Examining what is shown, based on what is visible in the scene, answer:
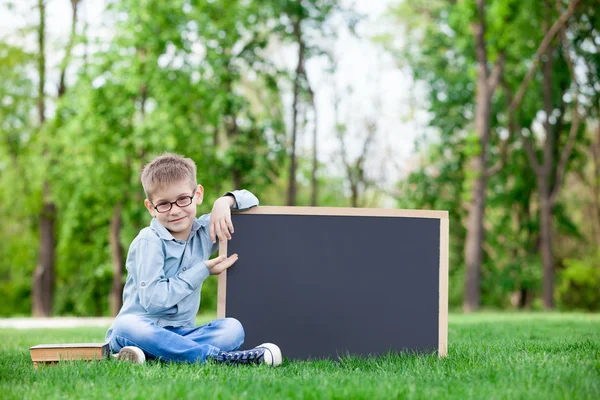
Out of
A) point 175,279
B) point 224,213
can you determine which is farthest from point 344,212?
point 175,279

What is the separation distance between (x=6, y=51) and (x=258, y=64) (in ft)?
23.0

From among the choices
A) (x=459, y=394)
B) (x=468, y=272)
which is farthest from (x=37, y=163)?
(x=459, y=394)

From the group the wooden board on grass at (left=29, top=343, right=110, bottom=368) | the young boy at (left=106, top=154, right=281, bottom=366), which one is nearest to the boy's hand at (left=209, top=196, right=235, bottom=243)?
the young boy at (left=106, top=154, right=281, bottom=366)

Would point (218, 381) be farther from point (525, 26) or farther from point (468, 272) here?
point (525, 26)

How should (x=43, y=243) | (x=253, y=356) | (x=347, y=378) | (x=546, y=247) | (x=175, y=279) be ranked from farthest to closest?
(x=43, y=243), (x=546, y=247), (x=175, y=279), (x=253, y=356), (x=347, y=378)

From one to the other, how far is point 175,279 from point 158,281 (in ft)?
0.33

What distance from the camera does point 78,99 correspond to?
18156mm

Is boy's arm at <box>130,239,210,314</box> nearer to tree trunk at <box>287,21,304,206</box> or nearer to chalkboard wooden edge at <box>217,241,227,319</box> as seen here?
chalkboard wooden edge at <box>217,241,227,319</box>

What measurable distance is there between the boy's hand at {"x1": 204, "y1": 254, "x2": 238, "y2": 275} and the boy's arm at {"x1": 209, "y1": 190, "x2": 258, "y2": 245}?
0.13 meters

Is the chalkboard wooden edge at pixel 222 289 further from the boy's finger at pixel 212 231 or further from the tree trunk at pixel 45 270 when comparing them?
the tree trunk at pixel 45 270

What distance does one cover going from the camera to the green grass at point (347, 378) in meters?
2.99

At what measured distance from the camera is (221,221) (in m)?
4.38

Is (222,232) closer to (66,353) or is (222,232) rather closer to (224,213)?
(224,213)

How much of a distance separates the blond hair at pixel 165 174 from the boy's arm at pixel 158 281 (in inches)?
13.2
